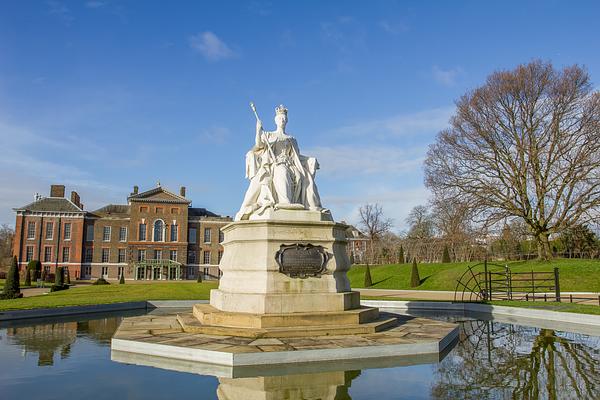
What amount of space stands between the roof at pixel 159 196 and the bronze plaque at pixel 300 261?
198 ft

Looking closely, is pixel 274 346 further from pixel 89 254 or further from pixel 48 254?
pixel 48 254

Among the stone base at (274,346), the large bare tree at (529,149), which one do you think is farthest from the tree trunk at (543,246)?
the stone base at (274,346)

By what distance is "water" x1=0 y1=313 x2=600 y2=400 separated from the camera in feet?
16.9

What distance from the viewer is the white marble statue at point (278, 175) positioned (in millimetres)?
9749

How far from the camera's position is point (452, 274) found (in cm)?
3206

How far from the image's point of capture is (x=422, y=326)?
9438mm

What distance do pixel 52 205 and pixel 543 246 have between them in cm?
6066

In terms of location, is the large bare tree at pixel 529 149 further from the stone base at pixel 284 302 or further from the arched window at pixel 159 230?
the arched window at pixel 159 230

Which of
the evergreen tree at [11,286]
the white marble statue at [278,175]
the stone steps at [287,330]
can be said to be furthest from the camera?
the evergreen tree at [11,286]

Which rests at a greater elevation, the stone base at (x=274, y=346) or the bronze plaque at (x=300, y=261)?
the bronze plaque at (x=300, y=261)

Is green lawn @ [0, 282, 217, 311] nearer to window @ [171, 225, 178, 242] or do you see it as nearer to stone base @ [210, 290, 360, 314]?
stone base @ [210, 290, 360, 314]

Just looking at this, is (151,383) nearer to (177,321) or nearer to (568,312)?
(177,321)

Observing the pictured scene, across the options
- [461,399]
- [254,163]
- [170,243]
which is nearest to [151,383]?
[461,399]

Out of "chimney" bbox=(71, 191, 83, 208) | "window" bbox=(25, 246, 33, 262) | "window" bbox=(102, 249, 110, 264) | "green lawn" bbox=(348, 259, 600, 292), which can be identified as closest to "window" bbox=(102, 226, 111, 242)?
"window" bbox=(102, 249, 110, 264)
